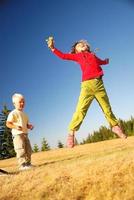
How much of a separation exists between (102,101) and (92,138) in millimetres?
8815

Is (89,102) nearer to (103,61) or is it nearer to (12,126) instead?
(103,61)

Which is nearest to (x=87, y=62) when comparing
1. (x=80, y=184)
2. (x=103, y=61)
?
(x=103, y=61)

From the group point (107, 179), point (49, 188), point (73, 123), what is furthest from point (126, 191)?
point (73, 123)

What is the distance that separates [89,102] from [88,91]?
0.21m

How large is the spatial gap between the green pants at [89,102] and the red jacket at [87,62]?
0.12 m

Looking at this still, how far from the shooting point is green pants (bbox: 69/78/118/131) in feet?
25.3

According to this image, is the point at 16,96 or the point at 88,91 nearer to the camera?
the point at 16,96

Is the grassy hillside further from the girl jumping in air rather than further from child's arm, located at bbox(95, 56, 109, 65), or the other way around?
child's arm, located at bbox(95, 56, 109, 65)

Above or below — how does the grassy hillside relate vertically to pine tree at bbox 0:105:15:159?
below

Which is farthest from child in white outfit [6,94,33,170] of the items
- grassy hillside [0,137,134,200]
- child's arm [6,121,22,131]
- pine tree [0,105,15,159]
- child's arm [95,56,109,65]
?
pine tree [0,105,15,159]

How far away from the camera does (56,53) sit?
7871mm

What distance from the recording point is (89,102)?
7.84 metres

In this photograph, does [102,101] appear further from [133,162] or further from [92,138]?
[92,138]

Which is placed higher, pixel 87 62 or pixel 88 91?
pixel 87 62
